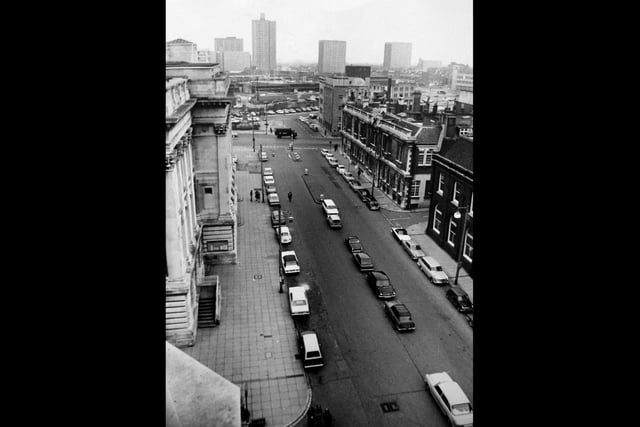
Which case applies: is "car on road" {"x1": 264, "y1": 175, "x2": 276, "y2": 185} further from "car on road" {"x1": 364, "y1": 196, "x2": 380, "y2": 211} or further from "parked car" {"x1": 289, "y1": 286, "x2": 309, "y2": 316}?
"parked car" {"x1": 289, "y1": 286, "x2": 309, "y2": 316}

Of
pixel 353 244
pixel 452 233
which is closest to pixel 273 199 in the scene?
pixel 353 244

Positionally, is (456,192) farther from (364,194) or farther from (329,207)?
(364,194)

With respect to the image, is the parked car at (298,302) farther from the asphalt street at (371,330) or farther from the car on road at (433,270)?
the car on road at (433,270)

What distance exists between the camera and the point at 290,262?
103ft

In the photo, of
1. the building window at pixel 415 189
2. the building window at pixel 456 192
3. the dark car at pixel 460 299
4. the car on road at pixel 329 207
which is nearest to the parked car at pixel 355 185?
the car on road at pixel 329 207

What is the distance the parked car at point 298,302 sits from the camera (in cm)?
2548

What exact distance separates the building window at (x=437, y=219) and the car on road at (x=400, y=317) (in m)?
12.1

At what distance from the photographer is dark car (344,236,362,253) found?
34.2 meters

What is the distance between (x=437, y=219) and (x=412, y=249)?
4132mm

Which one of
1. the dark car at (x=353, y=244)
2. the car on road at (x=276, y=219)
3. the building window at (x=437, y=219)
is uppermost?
the building window at (x=437, y=219)

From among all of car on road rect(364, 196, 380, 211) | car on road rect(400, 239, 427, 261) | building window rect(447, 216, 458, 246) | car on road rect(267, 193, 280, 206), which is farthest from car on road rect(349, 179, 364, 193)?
building window rect(447, 216, 458, 246)

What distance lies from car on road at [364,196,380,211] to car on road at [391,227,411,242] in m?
6.34
